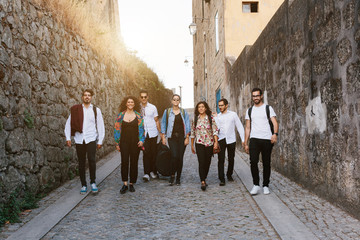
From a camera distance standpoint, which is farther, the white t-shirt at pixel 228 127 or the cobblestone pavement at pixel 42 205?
the white t-shirt at pixel 228 127

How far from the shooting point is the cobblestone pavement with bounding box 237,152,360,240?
12.1ft

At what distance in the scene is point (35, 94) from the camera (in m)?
5.80

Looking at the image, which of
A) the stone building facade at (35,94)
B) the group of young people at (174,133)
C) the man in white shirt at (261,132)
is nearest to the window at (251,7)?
the stone building facade at (35,94)

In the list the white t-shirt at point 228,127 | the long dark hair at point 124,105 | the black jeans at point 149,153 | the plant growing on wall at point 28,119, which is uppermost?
the long dark hair at point 124,105

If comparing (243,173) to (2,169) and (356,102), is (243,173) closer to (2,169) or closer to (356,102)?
(356,102)

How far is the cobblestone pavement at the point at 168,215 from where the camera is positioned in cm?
397

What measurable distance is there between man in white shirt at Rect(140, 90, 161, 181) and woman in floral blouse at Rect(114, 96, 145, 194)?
61 centimetres

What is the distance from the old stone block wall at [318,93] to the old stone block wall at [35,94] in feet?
13.9

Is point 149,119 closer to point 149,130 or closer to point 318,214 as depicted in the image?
point 149,130

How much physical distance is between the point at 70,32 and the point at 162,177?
3841 mm

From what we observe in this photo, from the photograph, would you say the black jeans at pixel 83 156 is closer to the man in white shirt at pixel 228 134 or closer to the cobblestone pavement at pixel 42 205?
the cobblestone pavement at pixel 42 205

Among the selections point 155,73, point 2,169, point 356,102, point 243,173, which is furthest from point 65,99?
point 155,73

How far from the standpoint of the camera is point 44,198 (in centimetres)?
564

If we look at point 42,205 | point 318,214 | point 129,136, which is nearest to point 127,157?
point 129,136
